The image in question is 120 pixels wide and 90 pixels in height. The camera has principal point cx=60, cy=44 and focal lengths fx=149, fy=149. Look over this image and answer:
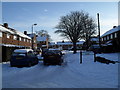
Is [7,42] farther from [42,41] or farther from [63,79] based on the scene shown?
[42,41]

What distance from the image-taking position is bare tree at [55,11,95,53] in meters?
40.9

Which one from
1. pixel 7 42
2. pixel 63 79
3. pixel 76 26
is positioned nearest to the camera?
pixel 63 79

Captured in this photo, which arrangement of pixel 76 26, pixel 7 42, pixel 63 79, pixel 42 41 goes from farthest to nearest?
pixel 42 41 < pixel 76 26 < pixel 7 42 < pixel 63 79

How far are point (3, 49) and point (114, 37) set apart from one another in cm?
2927

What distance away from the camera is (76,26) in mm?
41312

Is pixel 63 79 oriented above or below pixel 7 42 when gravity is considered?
below

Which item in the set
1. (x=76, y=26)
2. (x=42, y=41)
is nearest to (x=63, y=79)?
(x=76, y=26)

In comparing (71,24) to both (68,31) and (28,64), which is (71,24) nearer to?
(68,31)

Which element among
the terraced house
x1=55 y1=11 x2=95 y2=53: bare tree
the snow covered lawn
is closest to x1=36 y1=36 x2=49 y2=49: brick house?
x1=55 y1=11 x2=95 y2=53: bare tree

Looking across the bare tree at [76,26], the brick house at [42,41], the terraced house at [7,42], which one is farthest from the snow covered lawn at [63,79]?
the brick house at [42,41]

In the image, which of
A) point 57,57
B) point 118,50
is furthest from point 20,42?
point 118,50

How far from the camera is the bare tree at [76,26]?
40.9 metres

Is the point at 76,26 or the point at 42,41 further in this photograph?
the point at 42,41

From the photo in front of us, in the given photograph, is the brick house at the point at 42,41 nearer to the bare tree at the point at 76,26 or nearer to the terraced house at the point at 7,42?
the bare tree at the point at 76,26
